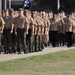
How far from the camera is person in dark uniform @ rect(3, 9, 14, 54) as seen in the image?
20.7m

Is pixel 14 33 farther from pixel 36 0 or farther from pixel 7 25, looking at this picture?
pixel 36 0

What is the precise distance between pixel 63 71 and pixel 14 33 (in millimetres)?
6788

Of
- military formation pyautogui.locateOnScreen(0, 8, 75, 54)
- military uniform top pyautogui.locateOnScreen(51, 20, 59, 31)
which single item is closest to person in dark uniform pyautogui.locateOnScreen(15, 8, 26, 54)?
military formation pyautogui.locateOnScreen(0, 8, 75, 54)

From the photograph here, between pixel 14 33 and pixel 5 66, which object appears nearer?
pixel 5 66

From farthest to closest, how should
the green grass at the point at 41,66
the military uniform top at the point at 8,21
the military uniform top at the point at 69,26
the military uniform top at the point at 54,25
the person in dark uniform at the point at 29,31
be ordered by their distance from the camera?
the military uniform top at the point at 54,25 < the military uniform top at the point at 69,26 < the person in dark uniform at the point at 29,31 < the military uniform top at the point at 8,21 < the green grass at the point at 41,66

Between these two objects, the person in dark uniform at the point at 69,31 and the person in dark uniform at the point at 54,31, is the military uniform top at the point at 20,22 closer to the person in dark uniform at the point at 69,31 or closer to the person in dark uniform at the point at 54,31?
the person in dark uniform at the point at 54,31

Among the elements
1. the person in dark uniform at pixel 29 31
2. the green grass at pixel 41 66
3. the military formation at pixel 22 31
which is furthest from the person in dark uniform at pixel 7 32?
the green grass at pixel 41 66

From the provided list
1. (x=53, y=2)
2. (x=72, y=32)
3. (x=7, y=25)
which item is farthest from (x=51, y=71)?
(x=53, y=2)

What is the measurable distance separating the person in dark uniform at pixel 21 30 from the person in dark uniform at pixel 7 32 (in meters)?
0.31

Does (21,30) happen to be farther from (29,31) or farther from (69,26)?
(69,26)

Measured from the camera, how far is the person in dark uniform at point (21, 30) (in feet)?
68.0

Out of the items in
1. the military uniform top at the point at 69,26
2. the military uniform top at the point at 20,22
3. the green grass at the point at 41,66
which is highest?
the military uniform top at the point at 20,22

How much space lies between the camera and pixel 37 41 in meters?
23.0

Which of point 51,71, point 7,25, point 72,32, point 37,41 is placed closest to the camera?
point 51,71
